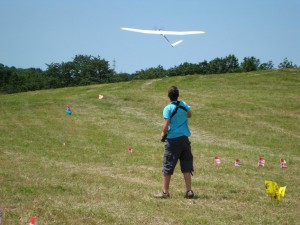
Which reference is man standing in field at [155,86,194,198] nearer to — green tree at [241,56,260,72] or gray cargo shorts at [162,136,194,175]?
gray cargo shorts at [162,136,194,175]

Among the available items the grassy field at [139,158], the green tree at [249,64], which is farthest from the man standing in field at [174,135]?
the green tree at [249,64]

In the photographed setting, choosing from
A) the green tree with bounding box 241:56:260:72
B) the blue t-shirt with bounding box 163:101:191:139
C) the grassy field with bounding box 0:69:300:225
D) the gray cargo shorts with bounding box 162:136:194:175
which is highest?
the green tree with bounding box 241:56:260:72

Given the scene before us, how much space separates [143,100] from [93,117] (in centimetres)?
599

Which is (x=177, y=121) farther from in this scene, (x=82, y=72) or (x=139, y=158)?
(x=82, y=72)

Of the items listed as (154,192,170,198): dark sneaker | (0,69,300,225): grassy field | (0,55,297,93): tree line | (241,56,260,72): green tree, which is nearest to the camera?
(0,69,300,225): grassy field

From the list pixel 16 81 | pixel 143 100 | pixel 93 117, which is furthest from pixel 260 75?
pixel 16 81

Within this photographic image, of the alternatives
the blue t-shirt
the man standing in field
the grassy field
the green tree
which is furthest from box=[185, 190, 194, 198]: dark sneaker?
the green tree

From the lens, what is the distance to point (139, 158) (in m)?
13.6

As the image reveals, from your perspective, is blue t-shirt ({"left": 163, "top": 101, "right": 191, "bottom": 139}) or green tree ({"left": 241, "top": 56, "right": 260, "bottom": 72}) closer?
blue t-shirt ({"left": 163, "top": 101, "right": 191, "bottom": 139})

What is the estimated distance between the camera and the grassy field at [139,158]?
7.18 m

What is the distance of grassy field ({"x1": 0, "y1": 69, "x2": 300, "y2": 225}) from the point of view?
7.18 metres

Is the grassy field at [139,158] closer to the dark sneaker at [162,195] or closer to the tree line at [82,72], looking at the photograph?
the dark sneaker at [162,195]

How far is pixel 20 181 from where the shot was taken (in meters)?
9.51

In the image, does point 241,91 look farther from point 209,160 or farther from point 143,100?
point 209,160
